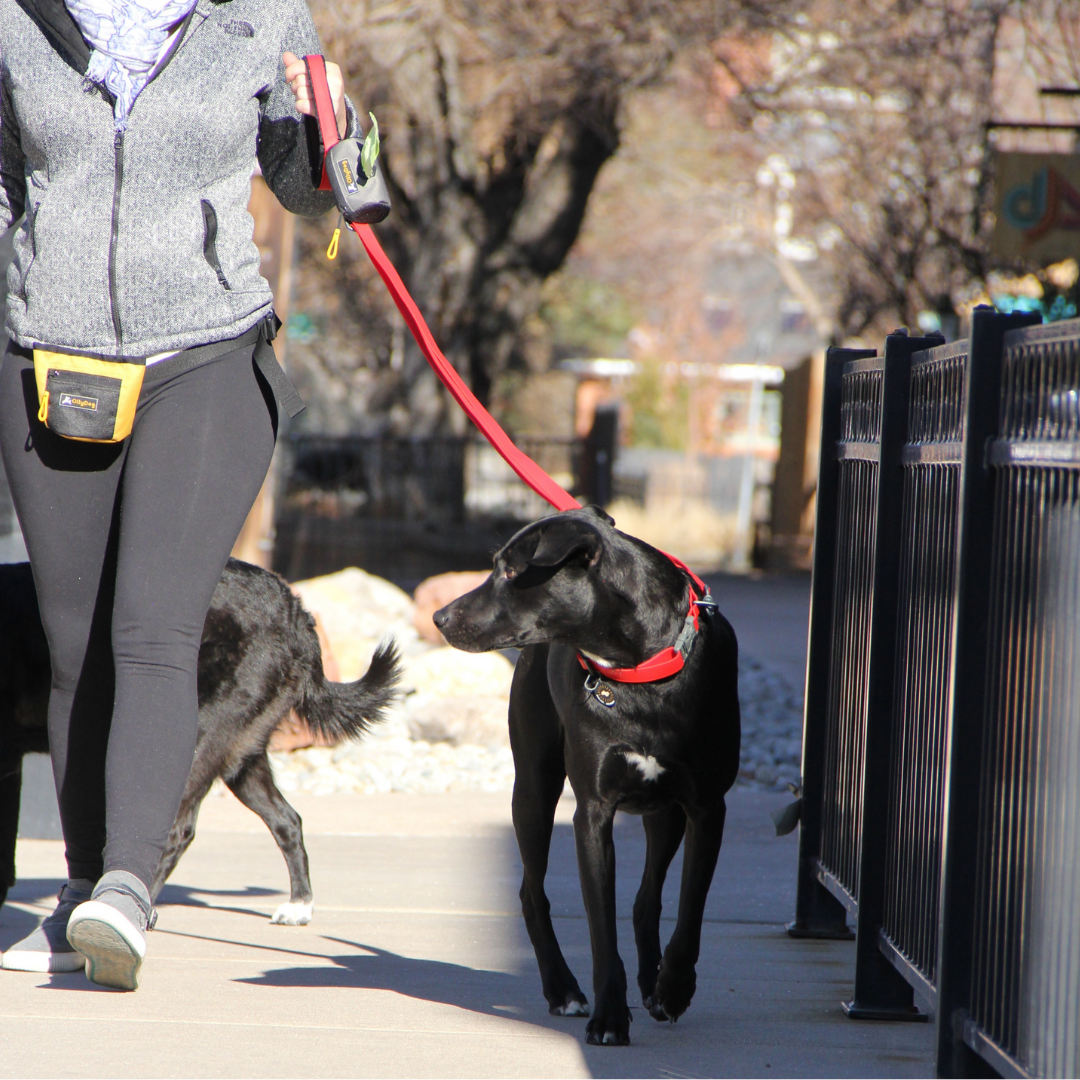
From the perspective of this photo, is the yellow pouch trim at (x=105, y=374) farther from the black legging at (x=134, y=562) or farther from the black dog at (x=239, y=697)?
the black dog at (x=239, y=697)

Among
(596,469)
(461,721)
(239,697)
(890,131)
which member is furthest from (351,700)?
(890,131)

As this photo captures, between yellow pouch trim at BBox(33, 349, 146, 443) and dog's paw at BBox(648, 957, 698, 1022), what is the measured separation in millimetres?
1509

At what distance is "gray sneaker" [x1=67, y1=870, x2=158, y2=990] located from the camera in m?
2.46

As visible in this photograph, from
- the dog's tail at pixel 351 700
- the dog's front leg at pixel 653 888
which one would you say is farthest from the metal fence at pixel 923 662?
the dog's tail at pixel 351 700

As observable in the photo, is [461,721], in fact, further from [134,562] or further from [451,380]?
[134,562]

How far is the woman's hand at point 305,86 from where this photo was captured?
2828 mm

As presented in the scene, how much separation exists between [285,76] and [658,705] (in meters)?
1.49

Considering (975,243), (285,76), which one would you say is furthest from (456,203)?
(285,76)

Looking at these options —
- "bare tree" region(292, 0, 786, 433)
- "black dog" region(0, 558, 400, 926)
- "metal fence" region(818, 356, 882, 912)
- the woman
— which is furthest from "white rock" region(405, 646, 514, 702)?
"bare tree" region(292, 0, 786, 433)

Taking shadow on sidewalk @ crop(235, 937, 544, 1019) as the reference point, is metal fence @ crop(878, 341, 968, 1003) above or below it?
above

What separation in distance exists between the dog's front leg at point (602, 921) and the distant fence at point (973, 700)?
0.52 metres

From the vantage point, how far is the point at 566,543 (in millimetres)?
2842

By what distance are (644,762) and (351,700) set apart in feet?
5.20

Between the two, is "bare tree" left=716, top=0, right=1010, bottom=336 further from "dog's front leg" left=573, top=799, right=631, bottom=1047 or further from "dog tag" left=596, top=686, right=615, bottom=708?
"dog's front leg" left=573, top=799, right=631, bottom=1047
